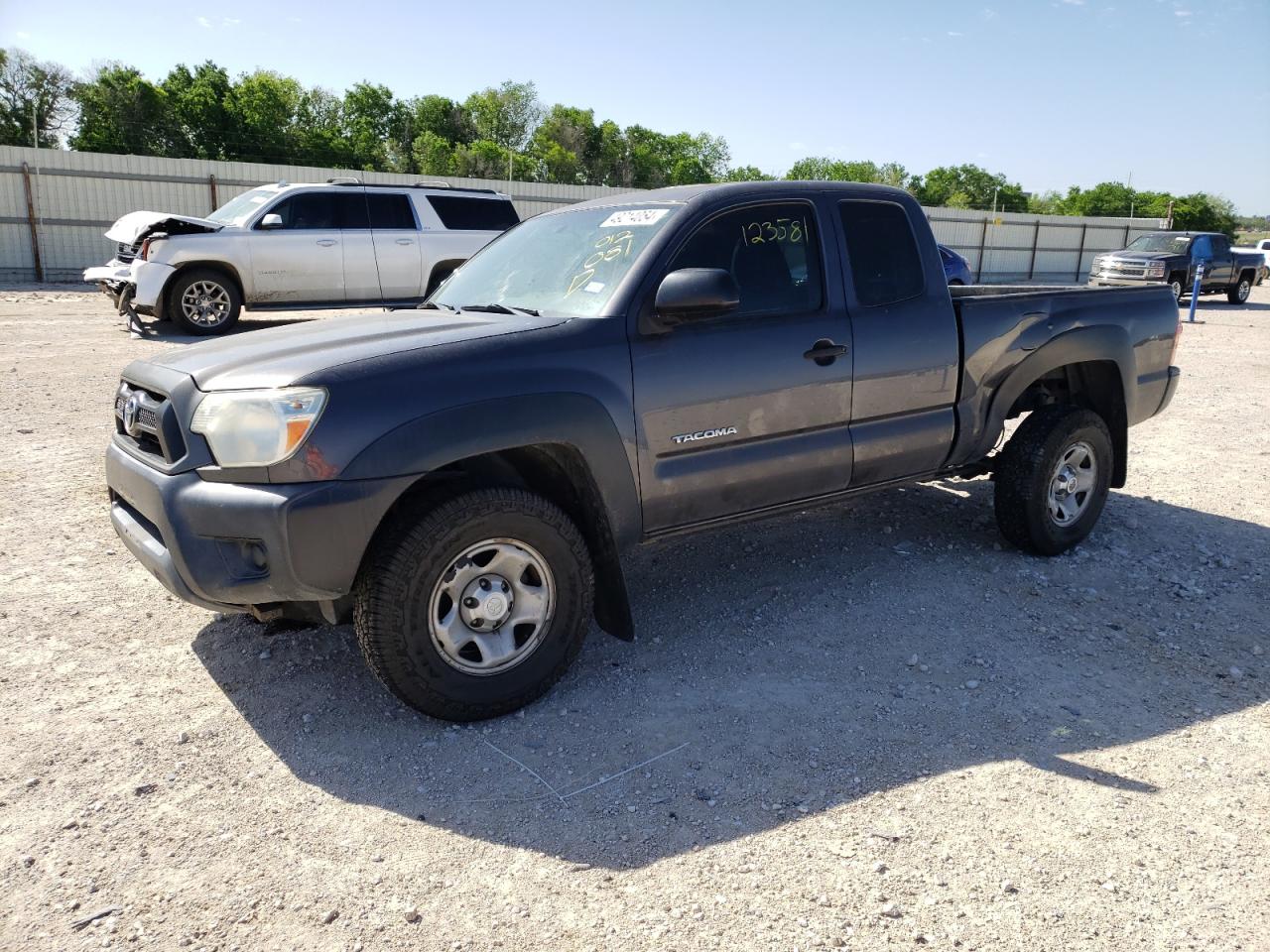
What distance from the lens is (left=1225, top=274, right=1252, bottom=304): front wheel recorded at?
24641mm

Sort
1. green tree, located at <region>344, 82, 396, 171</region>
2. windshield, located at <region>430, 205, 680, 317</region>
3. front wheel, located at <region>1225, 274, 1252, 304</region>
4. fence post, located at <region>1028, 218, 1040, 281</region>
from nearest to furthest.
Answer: windshield, located at <region>430, 205, 680, 317</region> → front wheel, located at <region>1225, 274, 1252, 304</region> → fence post, located at <region>1028, 218, 1040, 281</region> → green tree, located at <region>344, 82, 396, 171</region>

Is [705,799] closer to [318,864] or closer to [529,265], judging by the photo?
[318,864]

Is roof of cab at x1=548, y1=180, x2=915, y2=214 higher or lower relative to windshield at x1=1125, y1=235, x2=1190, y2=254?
higher

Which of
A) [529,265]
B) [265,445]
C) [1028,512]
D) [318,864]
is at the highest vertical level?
[529,265]

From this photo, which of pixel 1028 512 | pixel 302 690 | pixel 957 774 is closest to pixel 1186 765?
pixel 957 774

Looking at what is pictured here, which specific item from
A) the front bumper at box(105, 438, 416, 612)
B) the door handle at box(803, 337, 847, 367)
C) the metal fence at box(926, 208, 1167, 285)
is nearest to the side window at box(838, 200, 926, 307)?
the door handle at box(803, 337, 847, 367)

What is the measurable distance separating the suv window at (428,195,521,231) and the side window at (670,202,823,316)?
9764 millimetres

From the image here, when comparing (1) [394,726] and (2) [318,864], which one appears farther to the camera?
(1) [394,726]

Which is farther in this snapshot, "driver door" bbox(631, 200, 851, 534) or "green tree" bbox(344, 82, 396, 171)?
"green tree" bbox(344, 82, 396, 171)

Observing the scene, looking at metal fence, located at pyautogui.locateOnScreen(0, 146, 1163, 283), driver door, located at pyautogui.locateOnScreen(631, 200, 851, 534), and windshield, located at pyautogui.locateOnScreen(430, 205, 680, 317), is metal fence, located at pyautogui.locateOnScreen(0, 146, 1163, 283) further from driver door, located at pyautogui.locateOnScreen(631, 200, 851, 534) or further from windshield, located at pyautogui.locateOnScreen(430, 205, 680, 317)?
driver door, located at pyautogui.locateOnScreen(631, 200, 851, 534)

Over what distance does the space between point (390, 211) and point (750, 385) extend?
10456 millimetres

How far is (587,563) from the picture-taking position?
359cm

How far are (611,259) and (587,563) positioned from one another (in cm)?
128

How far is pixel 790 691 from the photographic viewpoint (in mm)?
3744
